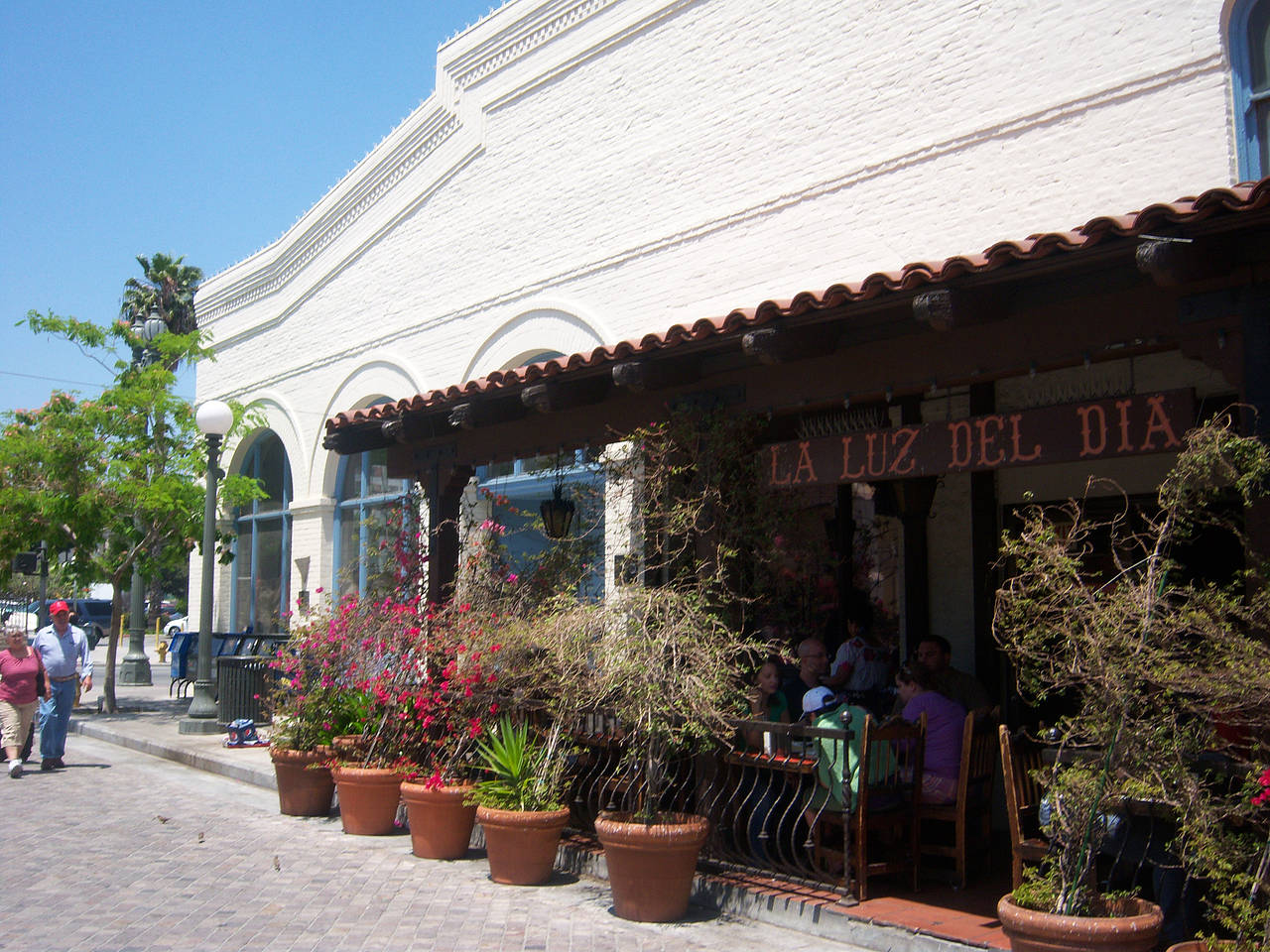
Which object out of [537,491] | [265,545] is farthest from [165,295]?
[537,491]

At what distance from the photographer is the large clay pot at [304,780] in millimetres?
9172

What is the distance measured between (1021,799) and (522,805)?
2993mm

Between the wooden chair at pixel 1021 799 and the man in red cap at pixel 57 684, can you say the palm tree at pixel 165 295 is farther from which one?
the wooden chair at pixel 1021 799

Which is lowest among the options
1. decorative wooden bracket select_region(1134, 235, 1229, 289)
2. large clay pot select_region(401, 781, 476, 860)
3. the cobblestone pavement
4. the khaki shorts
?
the cobblestone pavement

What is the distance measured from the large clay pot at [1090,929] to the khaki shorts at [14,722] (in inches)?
402

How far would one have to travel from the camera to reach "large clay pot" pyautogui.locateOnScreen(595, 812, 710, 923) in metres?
6.28

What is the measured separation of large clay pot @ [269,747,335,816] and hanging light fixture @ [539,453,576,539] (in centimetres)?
257

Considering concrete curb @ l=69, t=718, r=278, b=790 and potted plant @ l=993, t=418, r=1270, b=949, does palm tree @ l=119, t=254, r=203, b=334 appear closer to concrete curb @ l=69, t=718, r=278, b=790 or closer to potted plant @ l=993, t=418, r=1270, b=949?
concrete curb @ l=69, t=718, r=278, b=790

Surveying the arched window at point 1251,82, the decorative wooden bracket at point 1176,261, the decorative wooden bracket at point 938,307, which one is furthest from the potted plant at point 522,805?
the arched window at point 1251,82

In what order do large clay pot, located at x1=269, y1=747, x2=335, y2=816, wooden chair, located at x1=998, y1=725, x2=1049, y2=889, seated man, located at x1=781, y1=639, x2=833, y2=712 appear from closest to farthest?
wooden chair, located at x1=998, y1=725, x2=1049, y2=889 < seated man, located at x1=781, y1=639, x2=833, y2=712 < large clay pot, located at x1=269, y1=747, x2=335, y2=816

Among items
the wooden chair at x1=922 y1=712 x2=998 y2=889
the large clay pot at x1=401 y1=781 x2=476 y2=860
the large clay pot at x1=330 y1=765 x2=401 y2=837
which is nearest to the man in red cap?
the large clay pot at x1=330 y1=765 x2=401 y2=837

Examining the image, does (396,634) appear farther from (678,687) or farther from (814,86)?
(814,86)

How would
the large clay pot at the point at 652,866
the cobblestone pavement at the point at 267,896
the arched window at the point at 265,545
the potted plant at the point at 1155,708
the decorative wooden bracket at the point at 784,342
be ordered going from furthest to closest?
the arched window at the point at 265,545
the decorative wooden bracket at the point at 784,342
the large clay pot at the point at 652,866
the cobblestone pavement at the point at 267,896
the potted plant at the point at 1155,708

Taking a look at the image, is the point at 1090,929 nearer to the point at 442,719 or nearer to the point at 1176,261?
the point at 1176,261
